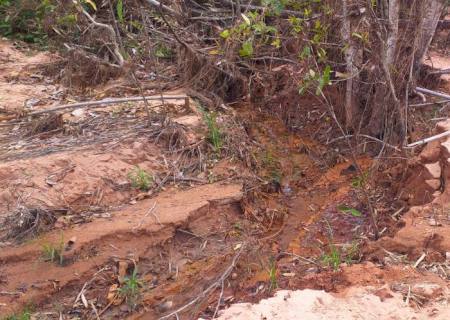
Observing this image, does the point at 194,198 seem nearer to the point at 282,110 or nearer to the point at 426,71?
the point at 282,110

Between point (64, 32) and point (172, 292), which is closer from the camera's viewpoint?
point (172, 292)

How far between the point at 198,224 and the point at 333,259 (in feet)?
3.31

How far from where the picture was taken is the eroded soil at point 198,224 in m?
2.93

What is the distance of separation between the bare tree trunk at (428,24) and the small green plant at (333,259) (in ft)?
6.26

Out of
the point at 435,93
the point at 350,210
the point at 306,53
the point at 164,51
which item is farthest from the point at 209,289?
the point at 164,51

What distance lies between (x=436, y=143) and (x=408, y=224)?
957 mm

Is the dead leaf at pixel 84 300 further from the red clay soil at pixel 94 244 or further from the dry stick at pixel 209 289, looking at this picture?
the dry stick at pixel 209 289

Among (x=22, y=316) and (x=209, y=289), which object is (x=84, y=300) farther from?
(x=209, y=289)

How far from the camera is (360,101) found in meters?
4.67

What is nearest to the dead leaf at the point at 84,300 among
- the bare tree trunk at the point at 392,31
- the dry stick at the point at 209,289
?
the dry stick at the point at 209,289

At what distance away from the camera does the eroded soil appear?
2.93m

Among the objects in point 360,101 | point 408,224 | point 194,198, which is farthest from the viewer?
point 360,101

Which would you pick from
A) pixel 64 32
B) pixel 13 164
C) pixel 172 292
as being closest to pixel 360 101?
pixel 172 292

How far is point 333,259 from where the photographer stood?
315 cm
